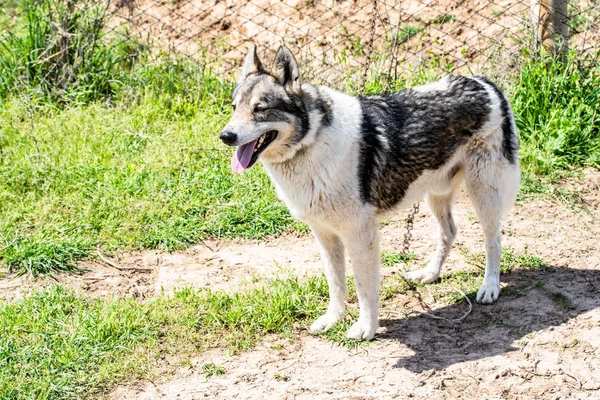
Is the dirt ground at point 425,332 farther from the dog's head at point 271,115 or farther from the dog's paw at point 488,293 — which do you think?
the dog's head at point 271,115

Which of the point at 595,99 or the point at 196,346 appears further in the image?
the point at 595,99

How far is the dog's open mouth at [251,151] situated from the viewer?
4.34 m

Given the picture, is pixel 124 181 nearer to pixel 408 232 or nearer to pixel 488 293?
pixel 408 232

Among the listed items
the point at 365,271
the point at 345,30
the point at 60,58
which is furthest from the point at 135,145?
the point at 365,271

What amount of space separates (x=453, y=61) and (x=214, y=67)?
233 centimetres

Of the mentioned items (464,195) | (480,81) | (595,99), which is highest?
(480,81)

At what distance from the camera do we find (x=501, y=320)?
4.88 m

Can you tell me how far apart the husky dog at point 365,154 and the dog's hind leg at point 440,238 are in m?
0.14

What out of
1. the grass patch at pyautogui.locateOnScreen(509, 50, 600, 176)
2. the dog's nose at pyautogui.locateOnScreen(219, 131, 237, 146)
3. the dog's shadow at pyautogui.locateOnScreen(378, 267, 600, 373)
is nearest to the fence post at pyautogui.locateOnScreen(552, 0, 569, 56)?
the grass patch at pyautogui.locateOnScreen(509, 50, 600, 176)

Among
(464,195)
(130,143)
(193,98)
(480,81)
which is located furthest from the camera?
(193,98)

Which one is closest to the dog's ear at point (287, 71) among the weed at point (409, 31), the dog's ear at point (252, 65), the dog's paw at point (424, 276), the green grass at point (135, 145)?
the dog's ear at point (252, 65)

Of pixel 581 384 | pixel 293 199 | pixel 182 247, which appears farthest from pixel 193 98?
pixel 581 384

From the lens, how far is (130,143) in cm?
709

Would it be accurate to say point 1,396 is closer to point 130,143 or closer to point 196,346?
point 196,346
